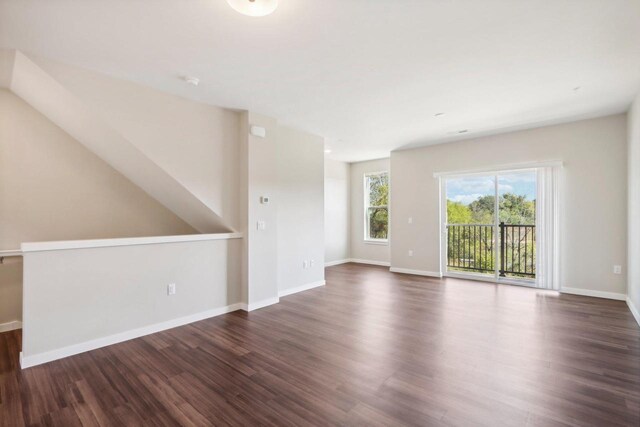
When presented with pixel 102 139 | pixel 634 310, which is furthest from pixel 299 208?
pixel 634 310

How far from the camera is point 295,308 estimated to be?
4.05 meters

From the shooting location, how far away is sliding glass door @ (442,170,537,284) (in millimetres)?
5273

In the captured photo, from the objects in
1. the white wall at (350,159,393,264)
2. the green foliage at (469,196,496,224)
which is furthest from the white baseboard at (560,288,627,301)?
the white wall at (350,159,393,264)

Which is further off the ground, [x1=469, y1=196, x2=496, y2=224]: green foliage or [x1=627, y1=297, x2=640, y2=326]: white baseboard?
[x1=469, y1=196, x2=496, y2=224]: green foliage

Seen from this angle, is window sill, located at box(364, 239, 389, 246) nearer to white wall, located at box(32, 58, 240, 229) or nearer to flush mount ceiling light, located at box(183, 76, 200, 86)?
white wall, located at box(32, 58, 240, 229)

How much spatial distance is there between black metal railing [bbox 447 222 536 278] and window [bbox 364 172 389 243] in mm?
1653

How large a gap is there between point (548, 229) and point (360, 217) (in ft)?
12.8

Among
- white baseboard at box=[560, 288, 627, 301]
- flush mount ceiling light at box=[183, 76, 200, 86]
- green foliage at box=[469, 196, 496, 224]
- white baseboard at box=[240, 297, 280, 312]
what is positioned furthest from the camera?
green foliage at box=[469, 196, 496, 224]

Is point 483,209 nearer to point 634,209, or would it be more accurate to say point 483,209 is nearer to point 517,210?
point 517,210

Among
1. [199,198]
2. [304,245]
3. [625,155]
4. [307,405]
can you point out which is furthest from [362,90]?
[625,155]

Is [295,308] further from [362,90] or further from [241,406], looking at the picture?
[362,90]

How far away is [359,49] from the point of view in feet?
8.19

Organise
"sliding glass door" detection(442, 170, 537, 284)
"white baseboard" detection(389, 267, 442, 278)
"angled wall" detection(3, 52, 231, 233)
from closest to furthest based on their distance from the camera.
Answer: "angled wall" detection(3, 52, 231, 233) < "sliding glass door" detection(442, 170, 537, 284) < "white baseboard" detection(389, 267, 442, 278)

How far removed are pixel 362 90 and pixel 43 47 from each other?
287cm
